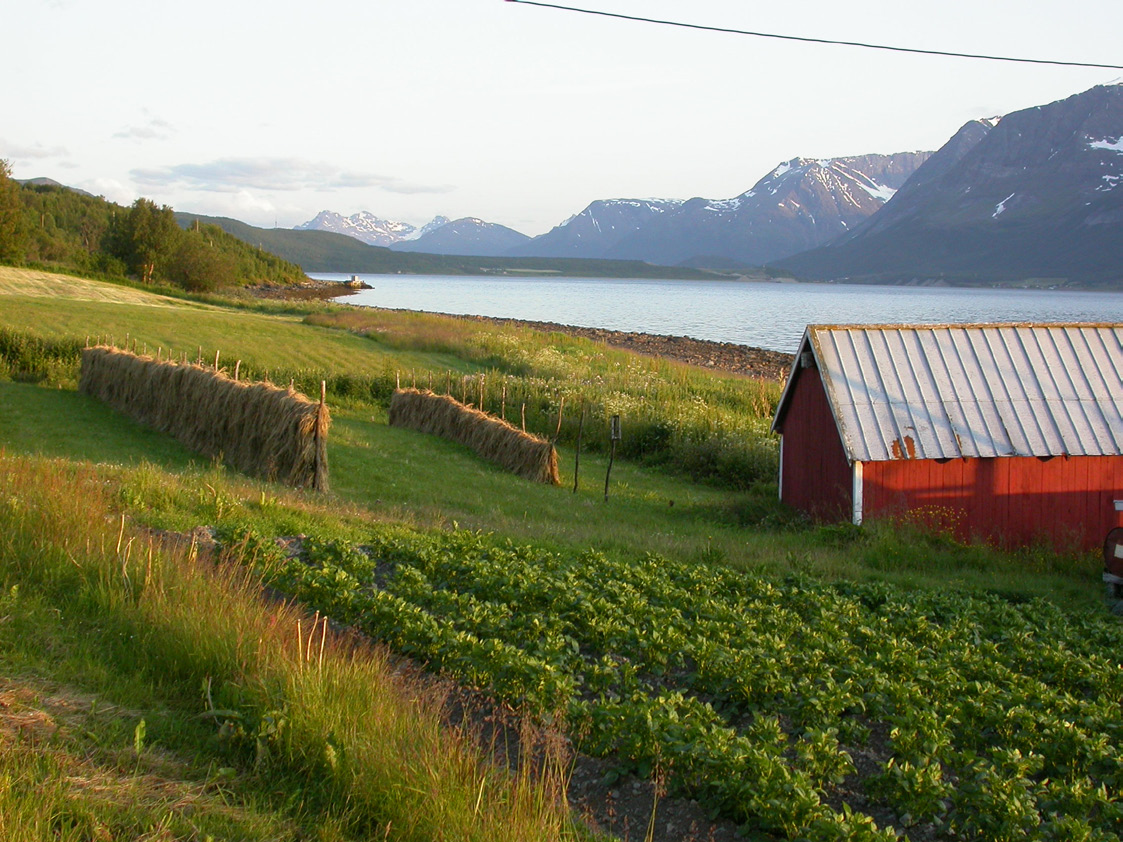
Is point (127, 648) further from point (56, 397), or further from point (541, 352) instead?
point (541, 352)

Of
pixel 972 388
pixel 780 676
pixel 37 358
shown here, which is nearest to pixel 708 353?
pixel 37 358

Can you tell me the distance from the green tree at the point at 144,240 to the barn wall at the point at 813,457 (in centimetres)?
7733

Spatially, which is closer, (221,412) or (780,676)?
(780,676)

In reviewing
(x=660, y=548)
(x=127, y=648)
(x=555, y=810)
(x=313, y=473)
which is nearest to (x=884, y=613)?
(x=660, y=548)

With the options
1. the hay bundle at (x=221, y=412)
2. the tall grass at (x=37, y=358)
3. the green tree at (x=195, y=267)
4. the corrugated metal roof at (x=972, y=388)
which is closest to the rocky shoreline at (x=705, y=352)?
the green tree at (x=195, y=267)

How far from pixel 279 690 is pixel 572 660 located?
8.60 feet

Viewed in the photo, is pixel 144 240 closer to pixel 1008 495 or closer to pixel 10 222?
pixel 10 222

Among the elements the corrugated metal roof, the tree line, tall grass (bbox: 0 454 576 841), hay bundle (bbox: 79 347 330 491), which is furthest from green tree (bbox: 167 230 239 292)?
tall grass (bbox: 0 454 576 841)

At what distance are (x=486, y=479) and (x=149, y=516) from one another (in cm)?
1158

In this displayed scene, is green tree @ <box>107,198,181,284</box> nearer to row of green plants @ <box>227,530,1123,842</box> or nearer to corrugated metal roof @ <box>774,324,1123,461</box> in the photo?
corrugated metal roof @ <box>774,324,1123,461</box>

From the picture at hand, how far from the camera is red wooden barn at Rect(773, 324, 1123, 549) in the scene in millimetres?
16953

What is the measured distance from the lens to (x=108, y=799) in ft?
15.3

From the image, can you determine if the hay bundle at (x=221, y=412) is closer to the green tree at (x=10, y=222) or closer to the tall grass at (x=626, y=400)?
the tall grass at (x=626, y=400)

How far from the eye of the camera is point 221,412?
819 inches
